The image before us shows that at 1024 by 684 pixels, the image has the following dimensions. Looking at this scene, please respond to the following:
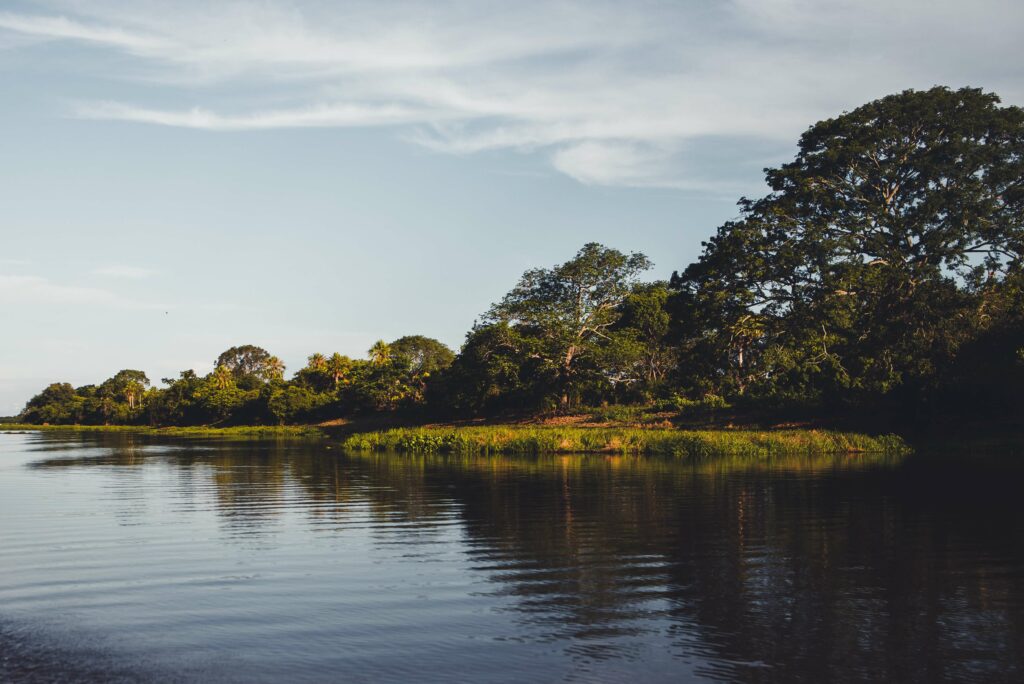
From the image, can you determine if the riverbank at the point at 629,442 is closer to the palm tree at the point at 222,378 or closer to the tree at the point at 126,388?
the palm tree at the point at 222,378

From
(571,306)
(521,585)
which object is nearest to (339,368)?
(571,306)

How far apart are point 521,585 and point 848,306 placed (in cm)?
4441

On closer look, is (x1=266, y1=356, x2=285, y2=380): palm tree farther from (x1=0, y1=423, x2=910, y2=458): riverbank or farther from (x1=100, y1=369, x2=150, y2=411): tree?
→ (x1=0, y1=423, x2=910, y2=458): riverbank

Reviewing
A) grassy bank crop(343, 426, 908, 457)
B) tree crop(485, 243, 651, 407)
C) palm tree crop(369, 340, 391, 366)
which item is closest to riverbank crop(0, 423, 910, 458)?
grassy bank crop(343, 426, 908, 457)

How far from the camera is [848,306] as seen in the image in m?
52.7

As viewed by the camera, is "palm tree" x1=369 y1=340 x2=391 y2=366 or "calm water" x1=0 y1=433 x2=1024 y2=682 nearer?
"calm water" x1=0 y1=433 x2=1024 y2=682

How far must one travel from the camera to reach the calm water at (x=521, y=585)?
980 centimetres

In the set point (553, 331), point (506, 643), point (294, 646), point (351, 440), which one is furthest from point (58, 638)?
point (553, 331)

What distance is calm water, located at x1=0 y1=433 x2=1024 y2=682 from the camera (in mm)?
9805

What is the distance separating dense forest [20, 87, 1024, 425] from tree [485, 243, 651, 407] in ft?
0.90

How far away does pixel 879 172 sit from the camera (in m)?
56.8

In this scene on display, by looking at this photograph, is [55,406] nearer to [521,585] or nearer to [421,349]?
[421,349]

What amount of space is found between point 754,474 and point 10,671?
94.9 ft

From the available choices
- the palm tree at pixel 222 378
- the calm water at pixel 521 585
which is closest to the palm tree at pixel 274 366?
the palm tree at pixel 222 378
